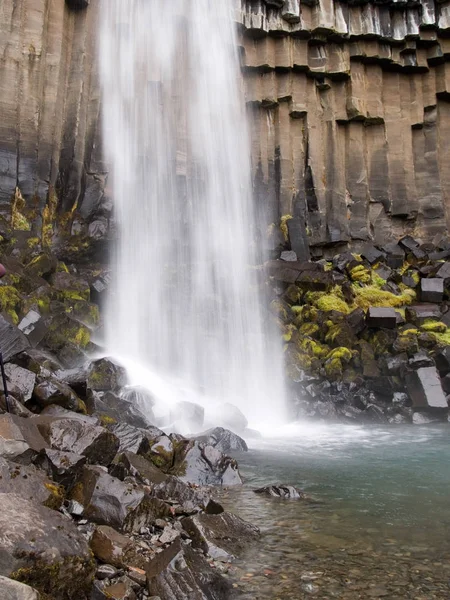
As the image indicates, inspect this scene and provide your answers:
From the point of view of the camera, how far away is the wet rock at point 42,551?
3.25 metres

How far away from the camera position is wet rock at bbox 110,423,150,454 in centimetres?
726

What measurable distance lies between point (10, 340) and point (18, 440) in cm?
390

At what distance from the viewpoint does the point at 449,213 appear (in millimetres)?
25953

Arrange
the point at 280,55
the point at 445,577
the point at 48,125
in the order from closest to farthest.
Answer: the point at 445,577 < the point at 48,125 < the point at 280,55

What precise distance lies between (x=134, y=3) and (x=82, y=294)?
51.1 feet

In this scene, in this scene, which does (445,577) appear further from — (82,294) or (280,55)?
(280,55)

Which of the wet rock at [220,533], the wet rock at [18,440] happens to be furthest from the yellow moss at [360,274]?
the wet rock at [18,440]

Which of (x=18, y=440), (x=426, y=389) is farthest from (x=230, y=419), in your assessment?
(x=18, y=440)

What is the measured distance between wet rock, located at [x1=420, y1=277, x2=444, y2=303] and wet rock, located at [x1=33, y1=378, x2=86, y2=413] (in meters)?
15.3

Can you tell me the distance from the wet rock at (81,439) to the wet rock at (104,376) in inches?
203

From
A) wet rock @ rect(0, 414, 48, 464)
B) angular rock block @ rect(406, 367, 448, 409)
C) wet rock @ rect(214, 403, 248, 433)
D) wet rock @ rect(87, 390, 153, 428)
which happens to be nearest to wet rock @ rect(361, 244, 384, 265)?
angular rock block @ rect(406, 367, 448, 409)

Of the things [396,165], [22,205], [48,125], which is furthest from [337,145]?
[22,205]

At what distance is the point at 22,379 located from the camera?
24.2ft

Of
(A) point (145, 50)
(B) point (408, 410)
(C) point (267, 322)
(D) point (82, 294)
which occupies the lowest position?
(B) point (408, 410)
